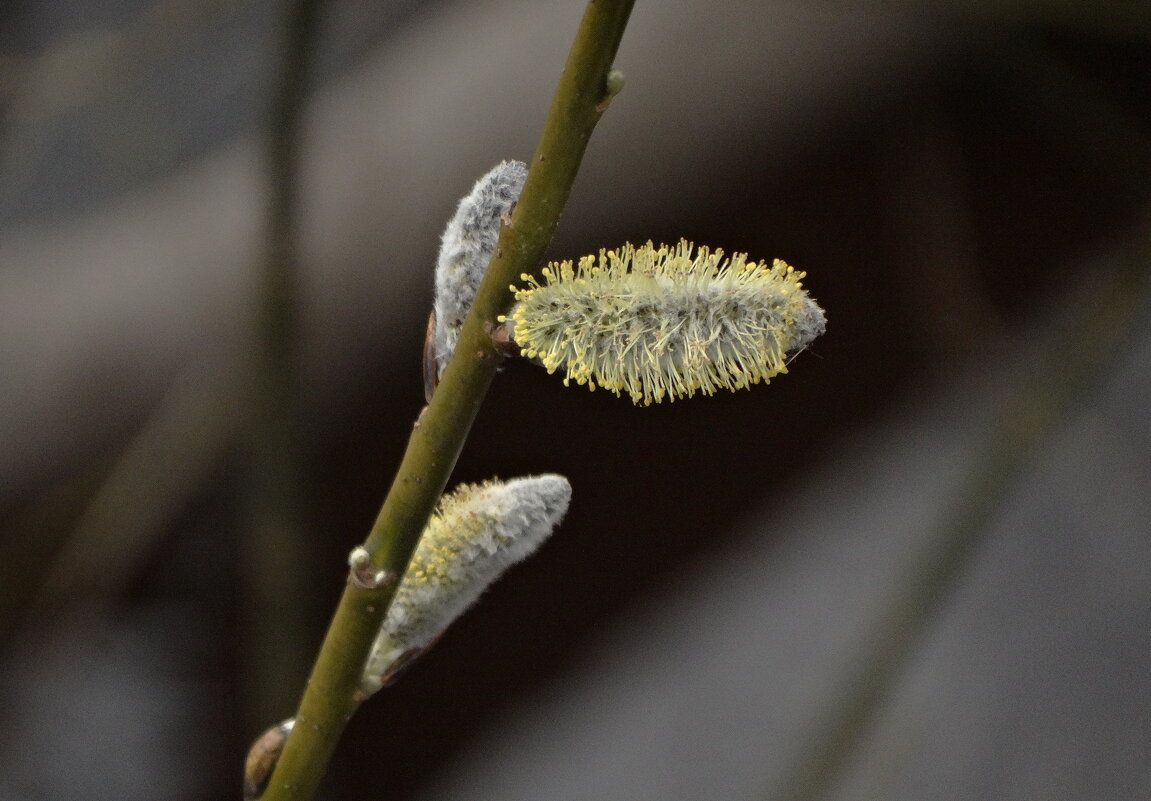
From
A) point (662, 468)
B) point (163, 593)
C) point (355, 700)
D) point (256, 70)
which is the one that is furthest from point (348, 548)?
point (355, 700)

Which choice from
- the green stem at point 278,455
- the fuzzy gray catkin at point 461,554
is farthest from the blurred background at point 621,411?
the fuzzy gray catkin at point 461,554

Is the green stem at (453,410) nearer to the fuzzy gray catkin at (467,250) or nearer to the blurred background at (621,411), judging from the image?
the fuzzy gray catkin at (467,250)

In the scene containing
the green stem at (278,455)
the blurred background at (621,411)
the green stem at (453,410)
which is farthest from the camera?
the blurred background at (621,411)

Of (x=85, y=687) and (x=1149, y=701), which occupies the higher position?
(x=1149, y=701)

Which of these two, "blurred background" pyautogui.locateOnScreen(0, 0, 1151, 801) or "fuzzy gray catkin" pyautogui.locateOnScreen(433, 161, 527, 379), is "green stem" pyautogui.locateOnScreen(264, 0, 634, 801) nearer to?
"fuzzy gray catkin" pyautogui.locateOnScreen(433, 161, 527, 379)

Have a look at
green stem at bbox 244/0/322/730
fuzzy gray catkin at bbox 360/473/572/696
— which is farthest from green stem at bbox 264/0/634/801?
green stem at bbox 244/0/322/730

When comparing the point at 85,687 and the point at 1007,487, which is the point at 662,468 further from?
the point at 85,687
